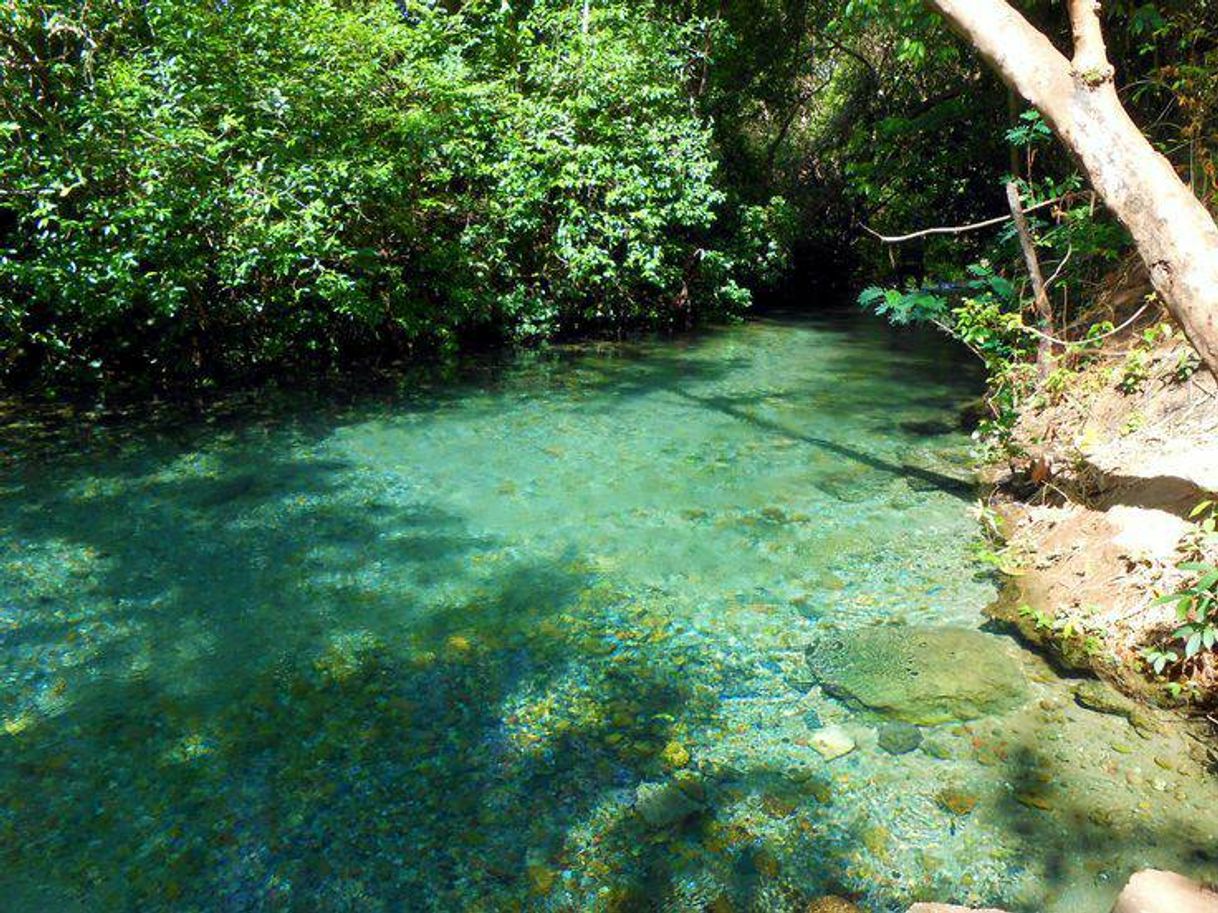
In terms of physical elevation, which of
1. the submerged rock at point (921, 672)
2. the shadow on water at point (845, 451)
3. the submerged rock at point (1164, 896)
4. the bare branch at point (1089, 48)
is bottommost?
the submerged rock at point (921, 672)

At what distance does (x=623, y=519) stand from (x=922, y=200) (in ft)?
40.2

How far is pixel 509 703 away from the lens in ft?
12.5

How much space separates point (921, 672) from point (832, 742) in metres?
0.73

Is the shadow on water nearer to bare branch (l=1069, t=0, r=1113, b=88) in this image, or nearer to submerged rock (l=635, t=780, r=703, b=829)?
bare branch (l=1069, t=0, r=1113, b=88)

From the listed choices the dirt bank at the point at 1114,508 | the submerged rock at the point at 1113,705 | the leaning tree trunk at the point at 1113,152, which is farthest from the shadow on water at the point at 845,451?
the leaning tree trunk at the point at 1113,152

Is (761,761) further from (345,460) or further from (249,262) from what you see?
(249,262)

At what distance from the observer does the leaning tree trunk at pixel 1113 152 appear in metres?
3.29

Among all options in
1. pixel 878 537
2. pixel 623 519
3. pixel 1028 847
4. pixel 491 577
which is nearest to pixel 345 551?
pixel 491 577

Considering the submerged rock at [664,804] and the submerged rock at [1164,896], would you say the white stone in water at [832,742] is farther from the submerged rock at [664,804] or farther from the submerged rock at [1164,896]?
the submerged rock at [1164,896]

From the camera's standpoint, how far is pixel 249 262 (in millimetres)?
8820

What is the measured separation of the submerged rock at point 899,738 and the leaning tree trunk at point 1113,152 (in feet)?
6.15

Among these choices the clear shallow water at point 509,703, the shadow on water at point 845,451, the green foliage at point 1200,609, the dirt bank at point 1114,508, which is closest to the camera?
the clear shallow water at point 509,703

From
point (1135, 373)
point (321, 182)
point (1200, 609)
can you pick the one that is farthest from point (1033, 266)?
point (321, 182)

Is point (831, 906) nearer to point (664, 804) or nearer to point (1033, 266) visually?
point (664, 804)
